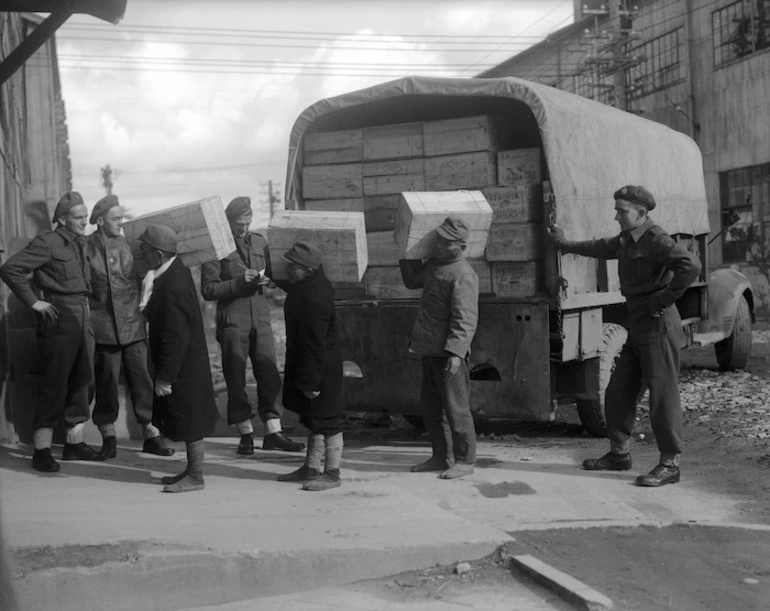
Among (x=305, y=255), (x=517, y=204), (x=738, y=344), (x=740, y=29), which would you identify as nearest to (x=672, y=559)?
(x=305, y=255)

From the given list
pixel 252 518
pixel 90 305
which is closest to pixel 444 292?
pixel 252 518

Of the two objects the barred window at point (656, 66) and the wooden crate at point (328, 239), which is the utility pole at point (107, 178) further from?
the wooden crate at point (328, 239)

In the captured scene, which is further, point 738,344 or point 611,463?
point 738,344

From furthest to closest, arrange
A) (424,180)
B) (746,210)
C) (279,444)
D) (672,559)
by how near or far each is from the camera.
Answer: (746,210)
(424,180)
(279,444)
(672,559)

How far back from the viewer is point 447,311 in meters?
6.82

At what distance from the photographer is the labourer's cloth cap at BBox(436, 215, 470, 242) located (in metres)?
6.76

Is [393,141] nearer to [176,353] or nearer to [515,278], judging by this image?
[515,278]

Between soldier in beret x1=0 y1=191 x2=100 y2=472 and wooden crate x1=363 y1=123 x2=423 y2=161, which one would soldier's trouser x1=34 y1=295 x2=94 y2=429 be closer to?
soldier in beret x1=0 y1=191 x2=100 y2=472

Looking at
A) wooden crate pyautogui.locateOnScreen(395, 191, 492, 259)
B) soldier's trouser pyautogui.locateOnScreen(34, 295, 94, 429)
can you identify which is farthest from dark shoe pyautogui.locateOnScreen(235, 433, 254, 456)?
wooden crate pyautogui.locateOnScreen(395, 191, 492, 259)

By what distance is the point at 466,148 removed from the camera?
25.6 ft

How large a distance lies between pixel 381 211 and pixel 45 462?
10.6 feet

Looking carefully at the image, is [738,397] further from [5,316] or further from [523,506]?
[5,316]

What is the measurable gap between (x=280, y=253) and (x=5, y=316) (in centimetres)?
243

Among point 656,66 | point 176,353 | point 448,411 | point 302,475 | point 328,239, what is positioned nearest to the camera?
point 176,353
